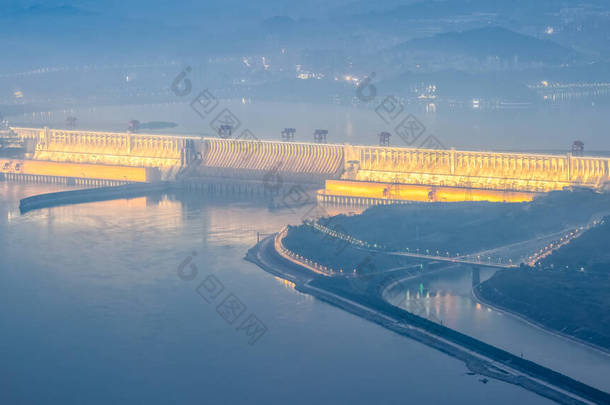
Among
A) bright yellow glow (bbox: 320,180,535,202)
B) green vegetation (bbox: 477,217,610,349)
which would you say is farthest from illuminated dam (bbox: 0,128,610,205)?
green vegetation (bbox: 477,217,610,349)

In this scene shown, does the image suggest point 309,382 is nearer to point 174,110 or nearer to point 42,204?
point 42,204

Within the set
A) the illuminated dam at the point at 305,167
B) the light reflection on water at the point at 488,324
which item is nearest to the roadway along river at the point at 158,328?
the light reflection on water at the point at 488,324

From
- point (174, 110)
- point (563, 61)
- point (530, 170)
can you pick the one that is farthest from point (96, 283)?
point (563, 61)

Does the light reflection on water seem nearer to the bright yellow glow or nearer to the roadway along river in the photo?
the roadway along river

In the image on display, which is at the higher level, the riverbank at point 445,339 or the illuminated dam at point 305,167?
the illuminated dam at point 305,167

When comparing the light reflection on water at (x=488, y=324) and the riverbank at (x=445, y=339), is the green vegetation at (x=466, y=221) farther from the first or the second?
the riverbank at (x=445, y=339)

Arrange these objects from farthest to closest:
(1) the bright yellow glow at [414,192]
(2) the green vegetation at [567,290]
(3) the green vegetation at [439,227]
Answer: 1. (1) the bright yellow glow at [414,192]
2. (3) the green vegetation at [439,227]
3. (2) the green vegetation at [567,290]
